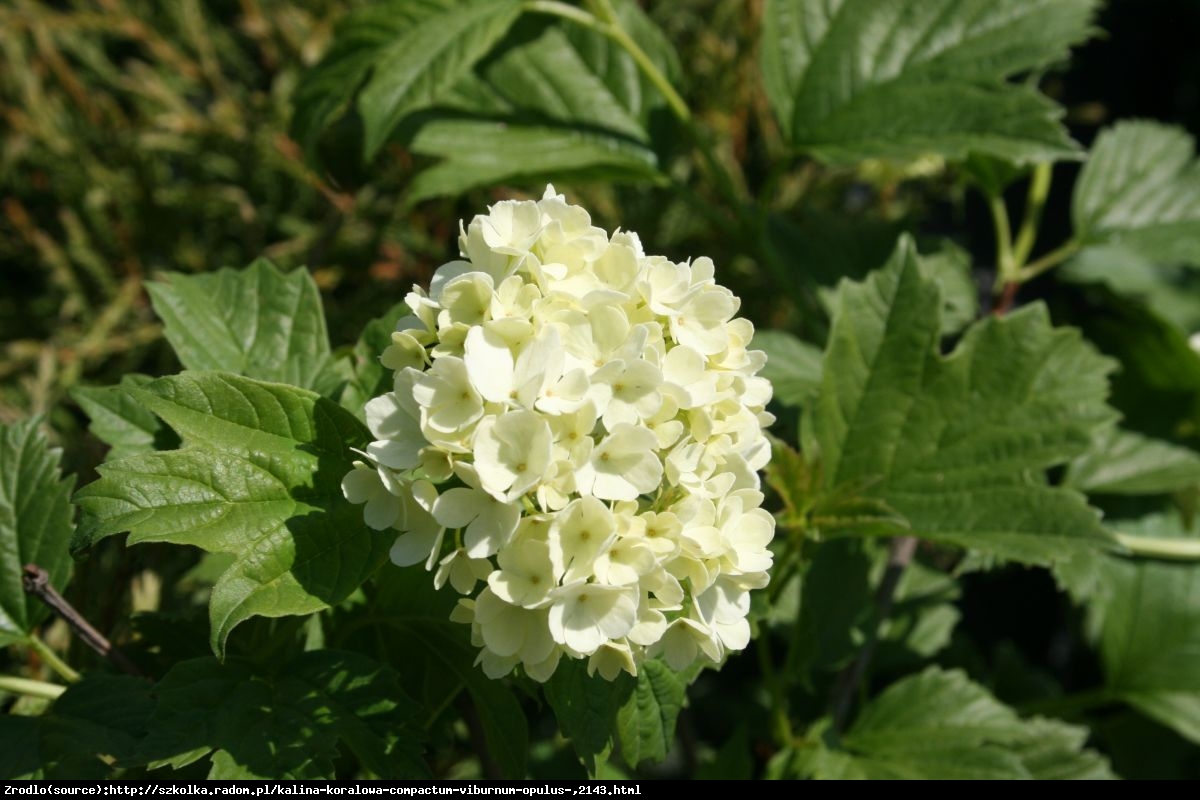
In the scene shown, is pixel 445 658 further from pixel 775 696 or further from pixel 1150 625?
pixel 1150 625

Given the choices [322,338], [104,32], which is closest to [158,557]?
[322,338]

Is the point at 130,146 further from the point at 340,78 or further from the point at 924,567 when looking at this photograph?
the point at 924,567

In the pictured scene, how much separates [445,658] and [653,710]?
0.96 feet

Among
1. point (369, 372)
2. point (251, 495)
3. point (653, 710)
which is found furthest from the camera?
point (369, 372)

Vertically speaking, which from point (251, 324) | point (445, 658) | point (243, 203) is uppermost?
point (251, 324)

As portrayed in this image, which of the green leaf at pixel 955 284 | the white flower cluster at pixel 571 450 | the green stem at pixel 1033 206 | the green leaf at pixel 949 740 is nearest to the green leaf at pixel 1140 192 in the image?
the green stem at pixel 1033 206

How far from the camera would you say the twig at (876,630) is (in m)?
1.93

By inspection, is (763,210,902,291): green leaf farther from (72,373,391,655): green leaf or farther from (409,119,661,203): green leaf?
(72,373,391,655): green leaf

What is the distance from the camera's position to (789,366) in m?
2.01

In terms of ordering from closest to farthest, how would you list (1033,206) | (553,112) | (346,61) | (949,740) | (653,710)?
(653,710) → (949,740) → (346,61) → (553,112) → (1033,206)

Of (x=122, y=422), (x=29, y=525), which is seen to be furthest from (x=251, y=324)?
(x=29, y=525)

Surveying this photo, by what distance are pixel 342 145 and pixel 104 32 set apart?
142 cm

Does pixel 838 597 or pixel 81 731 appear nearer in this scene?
pixel 81 731

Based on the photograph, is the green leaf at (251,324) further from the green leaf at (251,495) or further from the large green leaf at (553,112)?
the large green leaf at (553,112)
